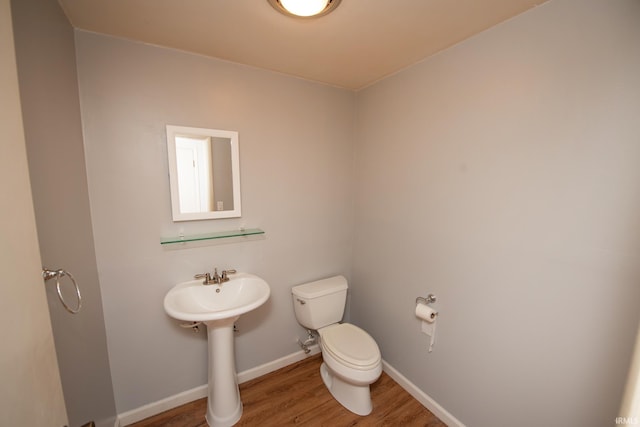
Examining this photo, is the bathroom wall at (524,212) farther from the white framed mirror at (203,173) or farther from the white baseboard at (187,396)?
the white framed mirror at (203,173)

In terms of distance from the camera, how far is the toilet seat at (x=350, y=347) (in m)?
1.59

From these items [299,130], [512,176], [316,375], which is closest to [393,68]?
[299,130]

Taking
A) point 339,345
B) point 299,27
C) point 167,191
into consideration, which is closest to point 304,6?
point 299,27

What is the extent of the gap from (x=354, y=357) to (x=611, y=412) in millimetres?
Result: 1126

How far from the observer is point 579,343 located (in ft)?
3.48

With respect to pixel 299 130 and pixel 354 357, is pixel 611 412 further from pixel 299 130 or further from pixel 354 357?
pixel 299 130

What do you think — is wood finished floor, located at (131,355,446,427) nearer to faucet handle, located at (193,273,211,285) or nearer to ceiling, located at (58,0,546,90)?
faucet handle, located at (193,273,211,285)

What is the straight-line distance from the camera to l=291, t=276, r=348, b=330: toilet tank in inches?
76.3

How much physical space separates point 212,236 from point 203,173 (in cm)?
41

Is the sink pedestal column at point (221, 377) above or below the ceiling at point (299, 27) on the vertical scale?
below

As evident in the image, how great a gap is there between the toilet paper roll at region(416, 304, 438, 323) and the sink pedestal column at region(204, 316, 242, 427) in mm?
1153

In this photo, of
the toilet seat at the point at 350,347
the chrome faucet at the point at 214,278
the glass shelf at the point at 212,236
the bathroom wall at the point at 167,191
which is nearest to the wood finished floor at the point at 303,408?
the bathroom wall at the point at 167,191

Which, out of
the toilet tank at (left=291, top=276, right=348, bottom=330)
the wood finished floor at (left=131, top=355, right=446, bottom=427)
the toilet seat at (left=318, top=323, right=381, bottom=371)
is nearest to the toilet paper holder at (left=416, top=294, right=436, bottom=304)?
the toilet seat at (left=318, top=323, right=381, bottom=371)

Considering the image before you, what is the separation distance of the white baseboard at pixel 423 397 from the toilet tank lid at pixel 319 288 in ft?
2.36
